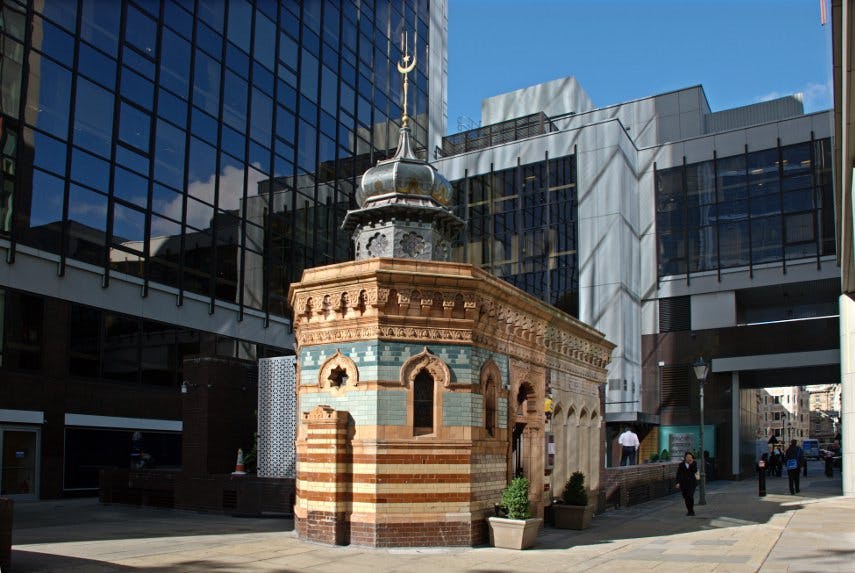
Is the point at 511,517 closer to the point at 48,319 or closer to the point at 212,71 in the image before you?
the point at 48,319

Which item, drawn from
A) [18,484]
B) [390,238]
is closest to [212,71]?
[18,484]

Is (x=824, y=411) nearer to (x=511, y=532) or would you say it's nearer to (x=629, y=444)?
(x=629, y=444)

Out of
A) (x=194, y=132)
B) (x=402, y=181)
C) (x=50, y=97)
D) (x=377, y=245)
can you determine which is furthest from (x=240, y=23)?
(x=377, y=245)

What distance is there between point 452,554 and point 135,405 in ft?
64.3

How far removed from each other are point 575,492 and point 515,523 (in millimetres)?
4274

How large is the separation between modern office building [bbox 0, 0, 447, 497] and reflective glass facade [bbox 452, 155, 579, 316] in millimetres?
9328

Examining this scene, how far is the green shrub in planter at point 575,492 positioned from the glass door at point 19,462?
1778 cm

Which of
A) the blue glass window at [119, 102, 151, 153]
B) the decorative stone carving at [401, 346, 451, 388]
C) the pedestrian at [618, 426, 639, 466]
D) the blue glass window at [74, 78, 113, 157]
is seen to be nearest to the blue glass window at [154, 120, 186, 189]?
the blue glass window at [119, 102, 151, 153]

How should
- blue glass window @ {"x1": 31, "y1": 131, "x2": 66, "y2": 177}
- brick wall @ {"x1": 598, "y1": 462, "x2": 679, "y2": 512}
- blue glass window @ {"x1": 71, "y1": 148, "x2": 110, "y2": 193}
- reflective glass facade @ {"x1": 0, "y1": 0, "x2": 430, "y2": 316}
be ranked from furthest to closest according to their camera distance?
blue glass window @ {"x1": 71, "y1": 148, "x2": 110, "y2": 193}
reflective glass facade @ {"x1": 0, "y1": 0, "x2": 430, "y2": 316}
blue glass window @ {"x1": 31, "y1": 131, "x2": 66, "y2": 177}
brick wall @ {"x1": 598, "y1": 462, "x2": 679, "y2": 512}

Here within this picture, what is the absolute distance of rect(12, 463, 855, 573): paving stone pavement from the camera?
13227 mm

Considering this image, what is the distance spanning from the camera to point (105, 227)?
29906 millimetres

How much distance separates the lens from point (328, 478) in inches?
592

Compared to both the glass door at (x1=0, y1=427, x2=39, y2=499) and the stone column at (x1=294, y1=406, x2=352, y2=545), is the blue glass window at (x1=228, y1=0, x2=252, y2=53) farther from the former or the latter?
the stone column at (x1=294, y1=406, x2=352, y2=545)

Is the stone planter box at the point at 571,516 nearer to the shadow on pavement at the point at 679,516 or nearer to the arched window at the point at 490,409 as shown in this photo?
the shadow on pavement at the point at 679,516
